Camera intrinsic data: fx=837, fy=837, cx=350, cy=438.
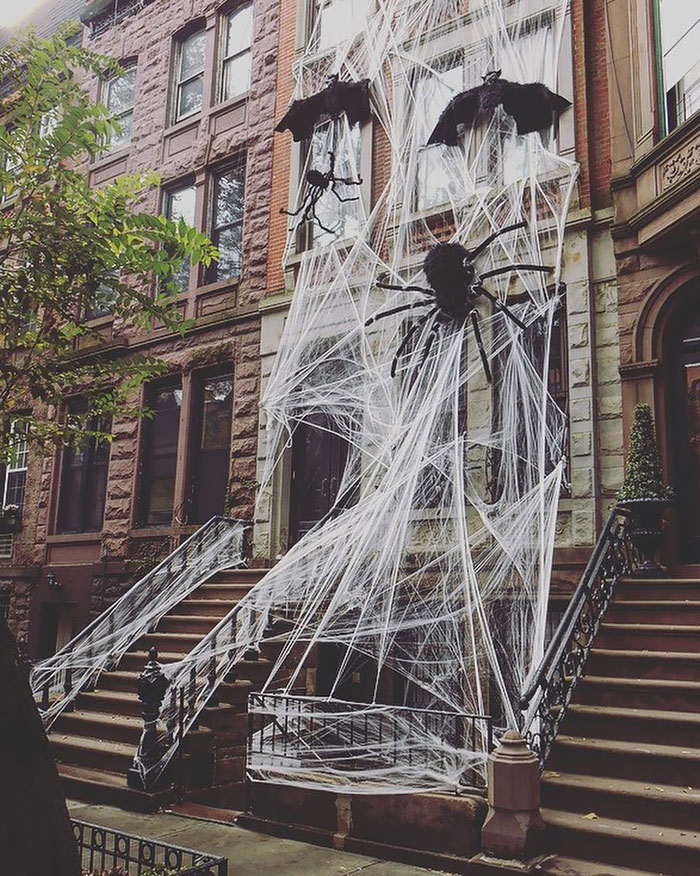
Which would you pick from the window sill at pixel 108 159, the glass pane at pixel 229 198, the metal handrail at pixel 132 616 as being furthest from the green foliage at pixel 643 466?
the window sill at pixel 108 159

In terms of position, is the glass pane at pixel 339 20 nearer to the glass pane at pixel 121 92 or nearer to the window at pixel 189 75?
the window at pixel 189 75

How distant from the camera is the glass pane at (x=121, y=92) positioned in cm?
1855

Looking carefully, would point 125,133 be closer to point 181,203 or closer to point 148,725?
point 181,203

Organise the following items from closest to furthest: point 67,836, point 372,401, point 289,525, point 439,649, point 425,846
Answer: point 67,836, point 425,846, point 439,649, point 372,401, point 289,525

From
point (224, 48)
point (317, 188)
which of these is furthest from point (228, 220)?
point (224, 48)

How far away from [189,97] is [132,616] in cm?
1075

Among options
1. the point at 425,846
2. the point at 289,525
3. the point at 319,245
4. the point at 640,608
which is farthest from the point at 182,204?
the point at 425,846

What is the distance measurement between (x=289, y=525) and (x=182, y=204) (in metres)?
7.45

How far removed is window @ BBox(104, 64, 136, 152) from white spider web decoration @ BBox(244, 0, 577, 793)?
5464mm

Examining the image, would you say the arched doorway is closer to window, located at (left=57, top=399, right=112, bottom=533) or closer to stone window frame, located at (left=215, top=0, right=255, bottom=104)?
stone window frame, located at (left=215, top=0, right=255, bottom=104)

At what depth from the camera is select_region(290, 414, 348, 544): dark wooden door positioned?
43.3 feet

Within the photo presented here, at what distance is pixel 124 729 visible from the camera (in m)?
9.88

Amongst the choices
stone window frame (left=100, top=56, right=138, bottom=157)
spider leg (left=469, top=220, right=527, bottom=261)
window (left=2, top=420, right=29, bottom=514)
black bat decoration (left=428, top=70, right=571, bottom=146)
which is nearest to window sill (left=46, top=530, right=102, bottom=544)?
window (left=2, top=420, right=29, bottom=514)

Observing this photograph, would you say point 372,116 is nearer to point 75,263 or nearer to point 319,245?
point 319,245
